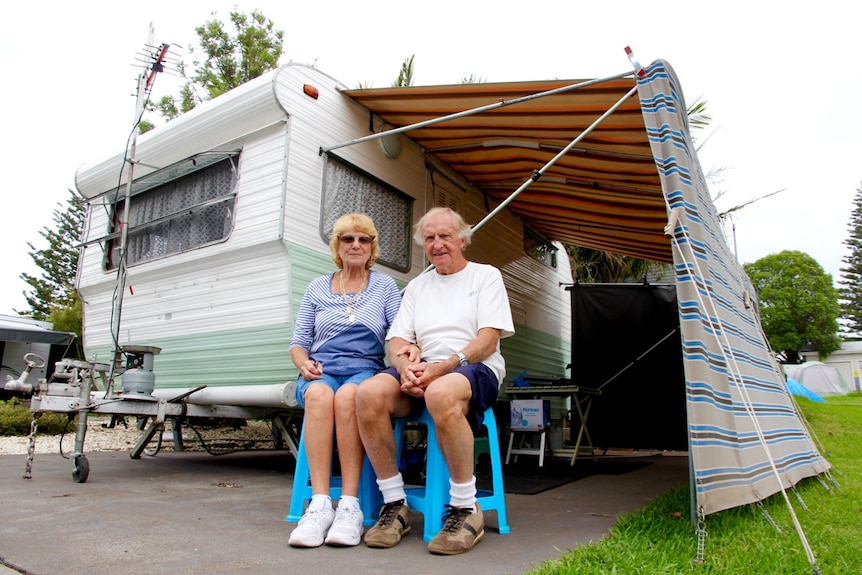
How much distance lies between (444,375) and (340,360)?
0.52m

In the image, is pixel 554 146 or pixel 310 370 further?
pixel 554 146

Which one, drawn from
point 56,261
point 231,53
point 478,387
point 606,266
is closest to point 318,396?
point 478,387

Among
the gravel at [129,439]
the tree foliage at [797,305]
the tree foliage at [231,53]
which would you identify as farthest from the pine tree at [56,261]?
the tree foliage at [797,305]

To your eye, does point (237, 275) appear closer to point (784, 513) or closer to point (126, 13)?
point (784, 513)

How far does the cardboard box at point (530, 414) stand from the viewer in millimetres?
4953

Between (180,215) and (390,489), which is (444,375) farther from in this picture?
(180,215)

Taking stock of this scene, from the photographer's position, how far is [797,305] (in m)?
37.7

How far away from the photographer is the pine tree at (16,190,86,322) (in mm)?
21922

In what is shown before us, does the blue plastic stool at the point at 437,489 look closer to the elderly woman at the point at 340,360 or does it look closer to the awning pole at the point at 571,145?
the elderly woman at the point at 340,360

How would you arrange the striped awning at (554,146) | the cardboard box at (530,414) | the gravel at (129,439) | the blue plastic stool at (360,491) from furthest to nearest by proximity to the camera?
the gravel at (129,439) < the cardboard box at (530,414) < the striped awning at (554,146) < the blue plastic stool at (360,491)

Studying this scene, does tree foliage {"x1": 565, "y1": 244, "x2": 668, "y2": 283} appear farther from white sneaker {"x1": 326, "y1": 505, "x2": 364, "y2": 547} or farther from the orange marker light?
white sneaker {"x1": 326, "y1": 505, "x2": 364, "y2": 547}

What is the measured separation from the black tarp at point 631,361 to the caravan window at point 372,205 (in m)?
3.22

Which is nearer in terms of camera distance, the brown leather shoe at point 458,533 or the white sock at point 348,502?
the brown leather shoe at point 458,533

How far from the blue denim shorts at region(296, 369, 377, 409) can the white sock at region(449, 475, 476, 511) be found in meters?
0.56
